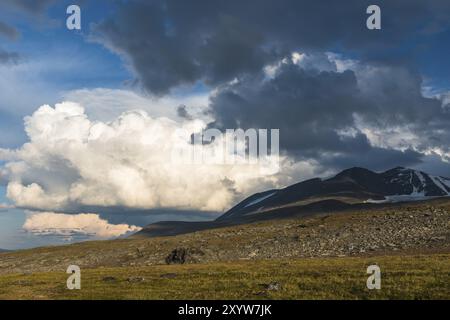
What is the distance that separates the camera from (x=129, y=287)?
41.5 m

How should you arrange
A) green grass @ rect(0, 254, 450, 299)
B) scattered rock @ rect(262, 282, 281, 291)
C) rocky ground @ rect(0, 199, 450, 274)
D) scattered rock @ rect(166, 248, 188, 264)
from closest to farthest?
green grass @ rect(0, 254, 450, 299), scattered rock @ rect(262, 282, 281, 291), rocky ground @ rect(0, 199, 450, 274), scattered rock @ rect(166, 248, 188, 264)

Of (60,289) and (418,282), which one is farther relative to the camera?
(60,289)

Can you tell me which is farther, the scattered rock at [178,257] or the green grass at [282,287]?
the scattered rock at [178,257]

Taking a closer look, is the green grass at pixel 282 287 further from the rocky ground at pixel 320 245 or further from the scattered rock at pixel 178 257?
the scattered rock at pixel 178 257

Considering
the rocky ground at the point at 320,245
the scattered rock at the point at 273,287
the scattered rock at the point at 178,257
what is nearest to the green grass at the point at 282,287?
the scattered rock at the point at 273,287

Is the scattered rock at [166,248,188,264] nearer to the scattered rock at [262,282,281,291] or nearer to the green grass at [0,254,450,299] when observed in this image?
the green grass at [0,254,450,299]

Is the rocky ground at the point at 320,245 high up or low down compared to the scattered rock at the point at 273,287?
down

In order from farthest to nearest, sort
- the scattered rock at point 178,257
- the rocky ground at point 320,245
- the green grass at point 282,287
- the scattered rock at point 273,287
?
the scattered rock at point 178,257
the rocky ground at point 320,245
the scattered rock at point 273,287
the green grass at point 282,287

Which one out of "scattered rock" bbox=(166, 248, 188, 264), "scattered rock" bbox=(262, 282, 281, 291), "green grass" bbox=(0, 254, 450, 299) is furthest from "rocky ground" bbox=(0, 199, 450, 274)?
"scattered rock" bbox=(262, 282, 281, 291)

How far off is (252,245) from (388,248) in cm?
3055

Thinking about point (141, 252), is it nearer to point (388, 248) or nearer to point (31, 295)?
point (388, 248)
